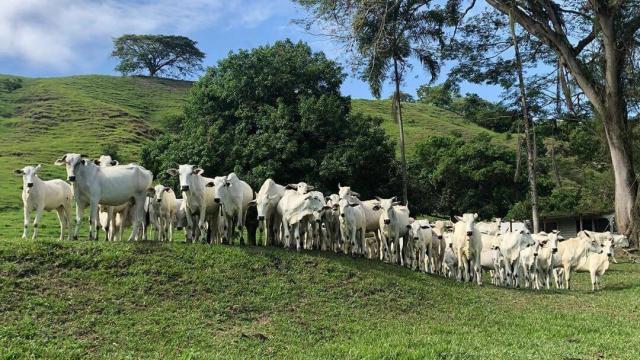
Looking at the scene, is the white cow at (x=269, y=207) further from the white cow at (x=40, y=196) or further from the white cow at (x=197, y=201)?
the white cow at (x=40, y=196)

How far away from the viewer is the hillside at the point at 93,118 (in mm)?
53225

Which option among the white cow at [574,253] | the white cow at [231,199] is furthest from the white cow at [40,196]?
the white cow at [574,253]

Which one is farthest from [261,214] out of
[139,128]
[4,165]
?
[139,128]

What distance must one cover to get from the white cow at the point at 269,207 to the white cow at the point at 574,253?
10.3m

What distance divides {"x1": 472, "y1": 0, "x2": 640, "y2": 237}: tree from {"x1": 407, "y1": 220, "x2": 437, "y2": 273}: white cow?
10.5 meters

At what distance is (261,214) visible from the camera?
56.2 ft

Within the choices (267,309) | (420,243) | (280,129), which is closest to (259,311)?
(267,309)

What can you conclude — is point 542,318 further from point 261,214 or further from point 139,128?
point 139,128

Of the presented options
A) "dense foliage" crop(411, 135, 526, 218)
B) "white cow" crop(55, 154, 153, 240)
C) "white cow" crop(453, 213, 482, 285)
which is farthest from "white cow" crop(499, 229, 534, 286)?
"dense foliage" crop(411, 135, 526, 218)

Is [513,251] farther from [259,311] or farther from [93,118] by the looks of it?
[93,118]

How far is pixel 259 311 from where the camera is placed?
11.7 meters

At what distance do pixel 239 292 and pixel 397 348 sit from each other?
4151 mm

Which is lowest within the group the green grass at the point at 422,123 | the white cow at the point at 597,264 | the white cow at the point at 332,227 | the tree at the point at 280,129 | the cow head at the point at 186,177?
the white cow at the point at 597,264

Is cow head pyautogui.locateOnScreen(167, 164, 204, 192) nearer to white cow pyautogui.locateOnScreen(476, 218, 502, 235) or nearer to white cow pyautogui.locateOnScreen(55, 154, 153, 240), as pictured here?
white cow pyautogui.locateOnScreen(55, 154, 153, 240)
